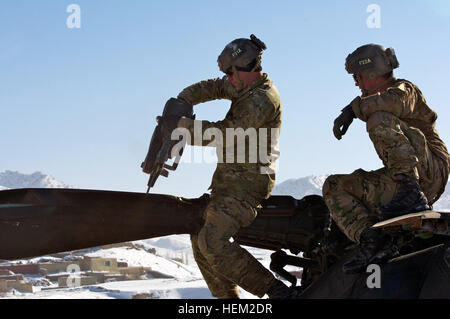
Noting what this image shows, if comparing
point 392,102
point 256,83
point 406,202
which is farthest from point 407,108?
point 256,83

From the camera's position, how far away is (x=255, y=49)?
7.34m

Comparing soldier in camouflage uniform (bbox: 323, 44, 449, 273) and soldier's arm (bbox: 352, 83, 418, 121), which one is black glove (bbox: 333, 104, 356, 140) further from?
soldier's arm (bbox: 352, 83, 418, 121)

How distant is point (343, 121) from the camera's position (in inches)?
263

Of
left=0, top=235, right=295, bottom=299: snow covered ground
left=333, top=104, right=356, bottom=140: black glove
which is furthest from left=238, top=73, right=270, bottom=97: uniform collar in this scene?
left=0, top=235, right=295, bottom=299: snow covered ground

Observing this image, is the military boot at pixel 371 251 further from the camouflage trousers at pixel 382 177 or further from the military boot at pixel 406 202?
the camouflage trousers at pixel 382 177

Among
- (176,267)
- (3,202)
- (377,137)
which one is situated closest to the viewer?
(377,137)

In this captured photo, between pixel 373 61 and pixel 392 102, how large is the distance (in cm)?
62

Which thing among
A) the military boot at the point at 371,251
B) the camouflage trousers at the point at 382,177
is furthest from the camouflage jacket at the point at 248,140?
the military boot at the point at 371,251

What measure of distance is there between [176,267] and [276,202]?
76575mm

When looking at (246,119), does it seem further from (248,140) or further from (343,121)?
(343,121)

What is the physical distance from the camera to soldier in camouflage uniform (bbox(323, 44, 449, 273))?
214 inches

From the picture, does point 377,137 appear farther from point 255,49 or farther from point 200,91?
A: point 200,91

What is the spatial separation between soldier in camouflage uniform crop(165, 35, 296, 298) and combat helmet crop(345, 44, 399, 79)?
1093mm

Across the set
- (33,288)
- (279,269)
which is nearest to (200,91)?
(279,269)
